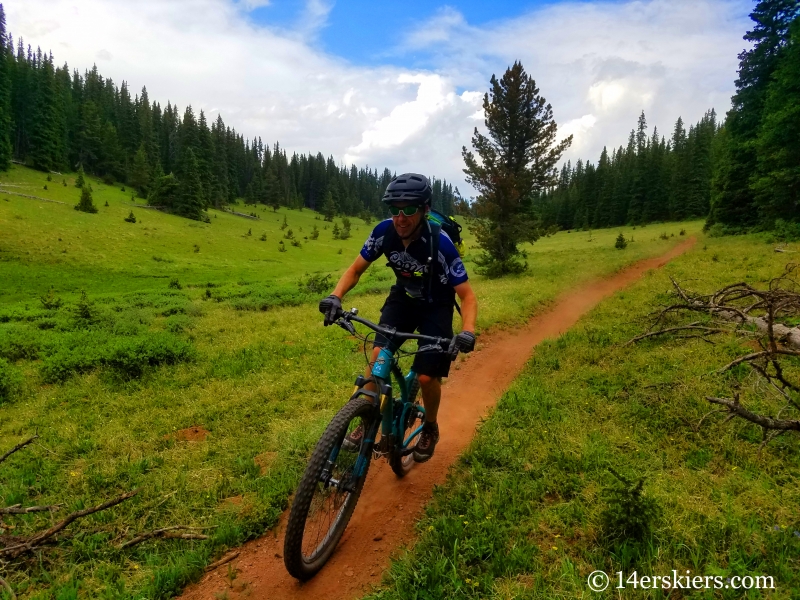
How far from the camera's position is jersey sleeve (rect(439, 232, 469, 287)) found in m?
4.39

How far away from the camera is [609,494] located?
3.64 meters

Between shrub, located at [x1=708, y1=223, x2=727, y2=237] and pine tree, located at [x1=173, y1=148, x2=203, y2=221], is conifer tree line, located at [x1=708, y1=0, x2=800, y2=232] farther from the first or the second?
pine tree, located at [x1=173, y1=148, x2=203, y2=221]

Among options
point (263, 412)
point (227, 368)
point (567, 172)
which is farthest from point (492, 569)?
point (567, 172)

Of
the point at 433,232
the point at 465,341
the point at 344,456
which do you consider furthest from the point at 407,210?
the point at 344,456

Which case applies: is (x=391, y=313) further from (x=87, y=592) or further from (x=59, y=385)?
(x=59, y=385)

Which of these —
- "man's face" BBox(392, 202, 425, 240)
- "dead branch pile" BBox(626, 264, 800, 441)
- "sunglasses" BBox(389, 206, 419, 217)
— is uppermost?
"sunglasses" BBox(389, 206, 419, 217)

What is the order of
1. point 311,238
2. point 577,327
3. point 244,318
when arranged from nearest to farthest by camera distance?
point 577,327 → point 244,318 → point 311,238

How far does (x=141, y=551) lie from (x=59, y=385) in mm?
6199

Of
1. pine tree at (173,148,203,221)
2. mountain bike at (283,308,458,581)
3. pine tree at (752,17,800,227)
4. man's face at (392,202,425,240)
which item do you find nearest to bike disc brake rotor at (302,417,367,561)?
mountain bike at (283,308,458,581)

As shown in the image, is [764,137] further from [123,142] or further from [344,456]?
[123,142]

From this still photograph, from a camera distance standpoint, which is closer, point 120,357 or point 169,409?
point 169,409

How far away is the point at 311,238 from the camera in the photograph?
62.2 meters

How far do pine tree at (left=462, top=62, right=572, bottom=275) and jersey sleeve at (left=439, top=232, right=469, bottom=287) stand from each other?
60.1 feet

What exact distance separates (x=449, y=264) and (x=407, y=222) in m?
0.61
